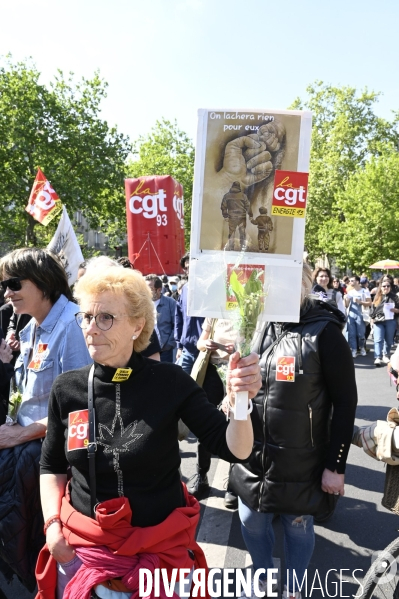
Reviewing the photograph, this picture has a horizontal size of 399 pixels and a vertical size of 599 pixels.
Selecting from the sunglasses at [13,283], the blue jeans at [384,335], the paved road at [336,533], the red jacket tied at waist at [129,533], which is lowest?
the paved road at [336,533]

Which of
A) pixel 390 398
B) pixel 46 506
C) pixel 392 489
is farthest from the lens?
pixel 390 398

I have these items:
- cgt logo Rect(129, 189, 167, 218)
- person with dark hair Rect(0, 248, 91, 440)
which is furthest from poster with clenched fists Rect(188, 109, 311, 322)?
cgt logo Rect(129, 189, 167, 218)

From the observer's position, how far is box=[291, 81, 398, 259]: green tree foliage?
141 ft

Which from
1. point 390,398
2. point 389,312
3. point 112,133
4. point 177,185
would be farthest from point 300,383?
point 112,133

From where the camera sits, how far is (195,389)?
6.37 feet

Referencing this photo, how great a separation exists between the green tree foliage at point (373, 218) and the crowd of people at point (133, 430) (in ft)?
105

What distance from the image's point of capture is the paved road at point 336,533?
10.5 ft

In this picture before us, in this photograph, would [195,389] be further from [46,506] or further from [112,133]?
[112,133]

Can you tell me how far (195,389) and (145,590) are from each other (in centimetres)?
69

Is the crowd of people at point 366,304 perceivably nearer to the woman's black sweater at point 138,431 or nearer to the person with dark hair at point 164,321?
the person with dark hair at point 164,321

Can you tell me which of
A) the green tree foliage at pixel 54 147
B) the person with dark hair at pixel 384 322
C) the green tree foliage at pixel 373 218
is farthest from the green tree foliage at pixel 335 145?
the person with dark hair at pixel 384 322

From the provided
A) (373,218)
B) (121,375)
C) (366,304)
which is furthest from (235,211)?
(373,218)

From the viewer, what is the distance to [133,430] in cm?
183

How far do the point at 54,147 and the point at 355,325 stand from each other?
19076 millimetres
